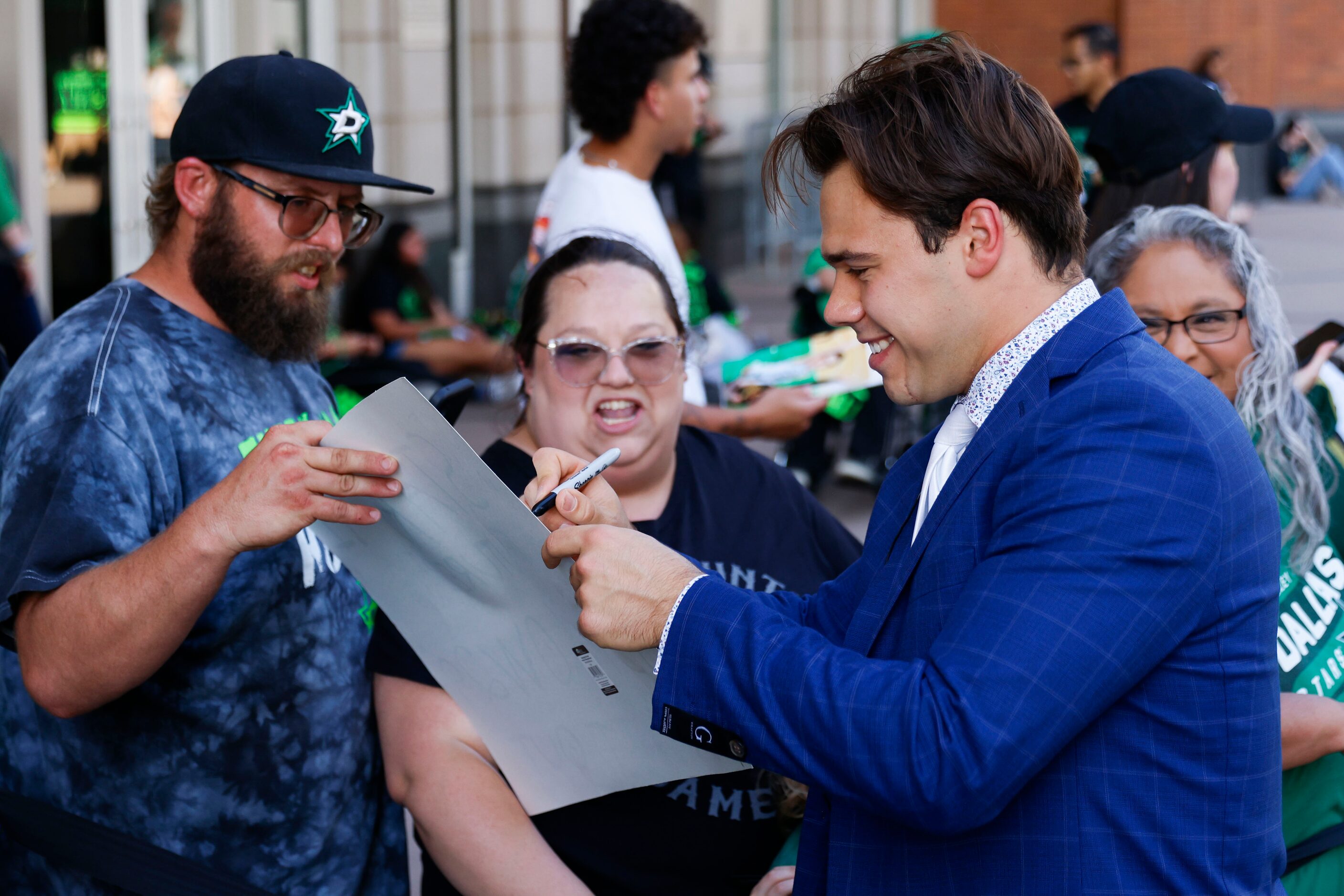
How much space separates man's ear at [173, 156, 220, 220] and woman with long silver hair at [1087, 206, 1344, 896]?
162 centimetres

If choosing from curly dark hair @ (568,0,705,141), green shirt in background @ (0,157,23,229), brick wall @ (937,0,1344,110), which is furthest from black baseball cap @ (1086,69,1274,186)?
brick wall @ (937,0,1344,110)

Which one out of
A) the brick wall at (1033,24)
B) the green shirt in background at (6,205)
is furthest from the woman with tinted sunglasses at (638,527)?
the brick wall at (1033,24)

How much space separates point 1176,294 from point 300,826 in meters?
1.88

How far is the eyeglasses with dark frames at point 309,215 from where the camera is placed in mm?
2277

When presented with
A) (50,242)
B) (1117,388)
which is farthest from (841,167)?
(50,242)

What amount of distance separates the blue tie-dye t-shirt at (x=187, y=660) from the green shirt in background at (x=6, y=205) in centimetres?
397

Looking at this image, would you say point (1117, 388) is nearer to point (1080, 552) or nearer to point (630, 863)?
Result: point (1080, 552)

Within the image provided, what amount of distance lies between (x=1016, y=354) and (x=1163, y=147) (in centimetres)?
215

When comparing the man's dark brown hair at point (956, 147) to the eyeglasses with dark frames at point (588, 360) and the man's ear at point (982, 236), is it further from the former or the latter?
the eyeglasses with dark frames at point (588, 360)

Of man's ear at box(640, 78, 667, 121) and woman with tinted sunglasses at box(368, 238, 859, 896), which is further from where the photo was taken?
man's ear at box(640, 78, 667, 121)

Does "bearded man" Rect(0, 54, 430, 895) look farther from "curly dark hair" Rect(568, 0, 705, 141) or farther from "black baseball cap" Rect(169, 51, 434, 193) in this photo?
"curly dark hair" Rect(568, 0, 705, 141)

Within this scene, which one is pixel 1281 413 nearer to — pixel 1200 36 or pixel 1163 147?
pixel 1163 147

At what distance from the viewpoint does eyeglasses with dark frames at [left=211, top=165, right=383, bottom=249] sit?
2277 mm

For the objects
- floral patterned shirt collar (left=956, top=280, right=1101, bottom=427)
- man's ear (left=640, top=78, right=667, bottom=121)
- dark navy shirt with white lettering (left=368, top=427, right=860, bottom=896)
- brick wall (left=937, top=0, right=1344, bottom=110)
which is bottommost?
dark navy shirt with white lettering (left=368, top=427, right=860, bottom=896)
